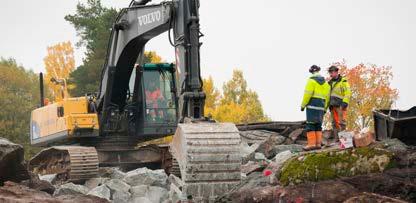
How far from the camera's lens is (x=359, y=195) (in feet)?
28.1

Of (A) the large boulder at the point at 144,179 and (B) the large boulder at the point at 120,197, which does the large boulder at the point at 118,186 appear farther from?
(A) the large boulder at the point at 144,179

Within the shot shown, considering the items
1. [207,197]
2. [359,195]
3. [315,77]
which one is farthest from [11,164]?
[359,195]

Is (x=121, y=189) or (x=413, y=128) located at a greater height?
(x=413, y=128)

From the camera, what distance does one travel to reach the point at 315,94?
1451cm

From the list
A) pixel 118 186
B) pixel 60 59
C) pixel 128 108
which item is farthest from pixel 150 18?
pixel 60 59

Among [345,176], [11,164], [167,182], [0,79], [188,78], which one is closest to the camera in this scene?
[345,176]

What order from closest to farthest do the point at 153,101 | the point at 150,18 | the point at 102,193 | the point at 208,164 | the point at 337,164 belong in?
the point at 337,164 → the point at 208,164 → the point at 102,193 → the point at 150,18 → the point at 153,101

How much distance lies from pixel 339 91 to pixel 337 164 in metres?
6.92

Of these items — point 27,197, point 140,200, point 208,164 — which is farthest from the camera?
point 140,200

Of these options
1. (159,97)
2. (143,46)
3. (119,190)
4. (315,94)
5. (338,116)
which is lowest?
(119,190)

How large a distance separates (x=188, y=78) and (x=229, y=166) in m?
2.12

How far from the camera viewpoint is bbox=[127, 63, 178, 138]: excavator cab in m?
18.9

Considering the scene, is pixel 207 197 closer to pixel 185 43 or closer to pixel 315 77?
pixel 185 43

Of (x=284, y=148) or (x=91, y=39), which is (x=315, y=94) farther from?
(x=91, y=39)
